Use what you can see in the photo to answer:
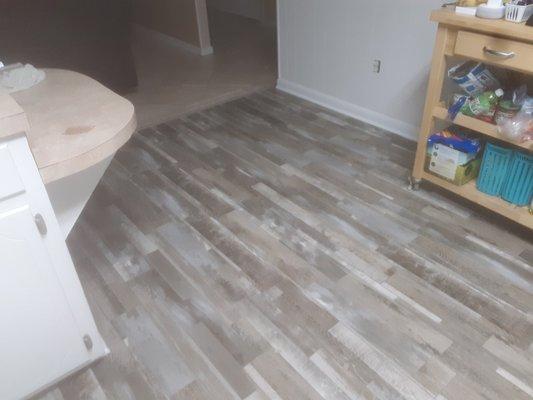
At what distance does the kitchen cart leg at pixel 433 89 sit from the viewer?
171cm

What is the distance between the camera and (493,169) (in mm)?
1800

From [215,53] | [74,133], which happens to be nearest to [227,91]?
[215,53]

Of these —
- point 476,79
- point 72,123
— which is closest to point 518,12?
point 476,79

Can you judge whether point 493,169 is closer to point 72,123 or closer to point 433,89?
point 433,89

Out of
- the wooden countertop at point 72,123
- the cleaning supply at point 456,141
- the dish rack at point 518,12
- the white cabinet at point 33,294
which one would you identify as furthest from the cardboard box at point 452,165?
the white cabinet at point 33,294

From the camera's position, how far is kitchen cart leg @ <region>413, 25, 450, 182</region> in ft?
5.61

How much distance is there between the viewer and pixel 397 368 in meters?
1.31

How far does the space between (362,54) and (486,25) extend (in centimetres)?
118

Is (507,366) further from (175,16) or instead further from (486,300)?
(175,16)

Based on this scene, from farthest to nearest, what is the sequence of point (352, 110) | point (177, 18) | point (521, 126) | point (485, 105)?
1. point (177, 18)
2. point (352, 110)
3. point (485, 105)
4. point (521, 126)

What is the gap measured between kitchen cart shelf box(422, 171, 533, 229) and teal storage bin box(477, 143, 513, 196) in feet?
0.10

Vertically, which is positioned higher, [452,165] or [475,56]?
[475,56]

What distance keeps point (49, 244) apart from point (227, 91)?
2.50 metres

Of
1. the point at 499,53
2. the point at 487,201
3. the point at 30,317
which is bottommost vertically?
the point at 487,201
